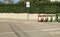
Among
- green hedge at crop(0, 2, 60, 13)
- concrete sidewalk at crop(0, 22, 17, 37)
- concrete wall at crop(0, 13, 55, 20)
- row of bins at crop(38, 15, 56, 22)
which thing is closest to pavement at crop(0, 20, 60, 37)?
concrete sidewalk at crop(0, 22, 17, 37)

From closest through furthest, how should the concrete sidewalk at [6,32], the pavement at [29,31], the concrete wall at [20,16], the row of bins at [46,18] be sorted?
the concrete sidewalk at [6,32], the pavement at [29,31], the row of bins at [46,18], the concrete wall at [20,16]

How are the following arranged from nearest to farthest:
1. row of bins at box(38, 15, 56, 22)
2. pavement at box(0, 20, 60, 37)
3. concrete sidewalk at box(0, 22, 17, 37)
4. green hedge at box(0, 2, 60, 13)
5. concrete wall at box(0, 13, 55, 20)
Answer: concrete sidewalk at box(0, 22, 17, 37) < pavement at box(0, 20, 60, 37) < row of bins at box(38, 15, 56, 22) < concrete wall at box(0, 13, 55, 20) < green hedge at box(0, 2, 60, 13)

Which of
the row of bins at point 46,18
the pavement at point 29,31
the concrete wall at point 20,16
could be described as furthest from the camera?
the concrete wall at point 20,16

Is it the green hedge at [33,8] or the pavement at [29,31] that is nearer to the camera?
the pavement at [29,31]

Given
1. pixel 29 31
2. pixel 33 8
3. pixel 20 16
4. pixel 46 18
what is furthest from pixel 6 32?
pixel 33 8

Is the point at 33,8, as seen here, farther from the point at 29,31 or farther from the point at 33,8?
the point at 29,31

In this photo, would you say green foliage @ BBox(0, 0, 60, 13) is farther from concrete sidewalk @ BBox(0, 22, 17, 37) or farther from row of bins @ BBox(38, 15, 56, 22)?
concrete sidewalk @ BBox(0, 22, 17, 37)

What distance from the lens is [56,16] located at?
2866 centimetres

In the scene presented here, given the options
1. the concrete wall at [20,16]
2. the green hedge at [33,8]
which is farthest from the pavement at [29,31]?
the green hedge at [33,8]

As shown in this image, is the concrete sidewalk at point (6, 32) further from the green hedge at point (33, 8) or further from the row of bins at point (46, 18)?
the green hedge at point (33, 8)

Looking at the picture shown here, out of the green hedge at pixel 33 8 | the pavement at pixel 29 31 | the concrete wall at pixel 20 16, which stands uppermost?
the green hedge at pixel 33 8

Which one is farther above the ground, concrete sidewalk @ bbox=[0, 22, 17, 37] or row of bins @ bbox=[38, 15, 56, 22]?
concrete sidewalk @ bbox=[0, 22, 17, 37]

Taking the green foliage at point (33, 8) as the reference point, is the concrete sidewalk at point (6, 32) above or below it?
below

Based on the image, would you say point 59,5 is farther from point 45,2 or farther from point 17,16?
point 17,16
